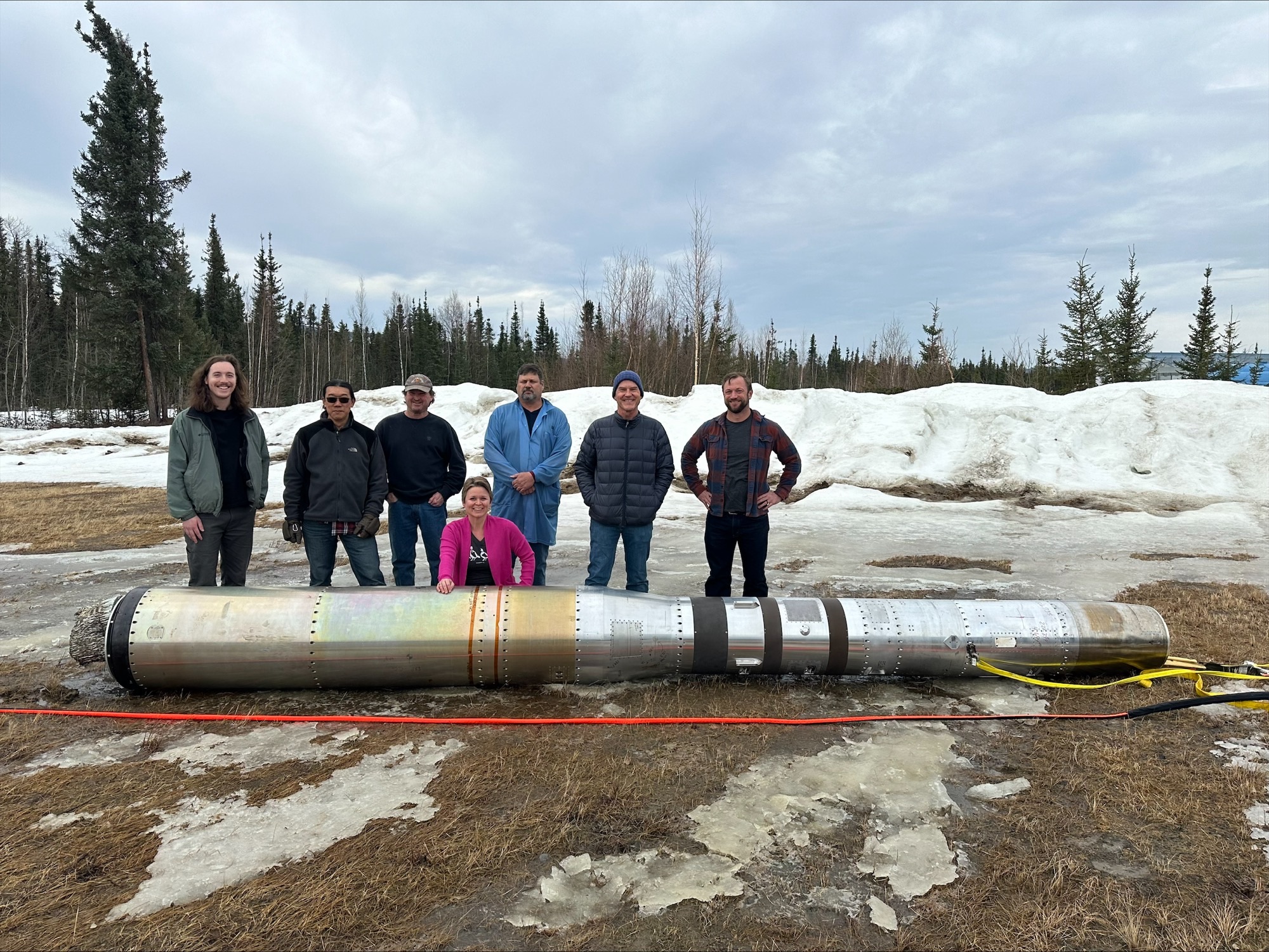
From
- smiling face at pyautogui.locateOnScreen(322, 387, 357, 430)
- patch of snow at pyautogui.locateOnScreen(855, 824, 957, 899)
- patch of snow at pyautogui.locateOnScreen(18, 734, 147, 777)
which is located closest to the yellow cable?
patch of snow at pyautogui.locateOnScreen(855, 824, 957, 899)

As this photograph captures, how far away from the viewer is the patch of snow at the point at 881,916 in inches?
90.1

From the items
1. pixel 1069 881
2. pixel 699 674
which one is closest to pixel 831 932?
pixel 1069 881

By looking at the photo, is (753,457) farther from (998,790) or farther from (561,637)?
(998,790)

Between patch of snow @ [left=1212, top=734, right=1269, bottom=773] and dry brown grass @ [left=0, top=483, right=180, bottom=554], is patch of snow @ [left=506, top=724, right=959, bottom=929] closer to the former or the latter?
patch of snow @ [left=1212, top=734, right=1269, bottom=773]

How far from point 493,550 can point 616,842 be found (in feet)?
7.46

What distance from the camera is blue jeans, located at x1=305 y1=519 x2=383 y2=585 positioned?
504 cm

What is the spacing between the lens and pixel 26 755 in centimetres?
338

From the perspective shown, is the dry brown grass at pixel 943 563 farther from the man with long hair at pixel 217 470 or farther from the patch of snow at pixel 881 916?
the man with long hair at pixel 217 470

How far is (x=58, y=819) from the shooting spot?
111 inches

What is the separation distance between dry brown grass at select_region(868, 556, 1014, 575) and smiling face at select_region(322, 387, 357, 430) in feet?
20.4

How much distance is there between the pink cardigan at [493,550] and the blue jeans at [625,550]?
86 centimetres

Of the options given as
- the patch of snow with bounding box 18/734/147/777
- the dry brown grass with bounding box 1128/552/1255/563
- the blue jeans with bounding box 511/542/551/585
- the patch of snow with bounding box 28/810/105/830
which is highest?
the blue jeans with bounding box 511/542/551/585

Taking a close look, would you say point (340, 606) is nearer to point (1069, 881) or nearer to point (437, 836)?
point (437, 836)

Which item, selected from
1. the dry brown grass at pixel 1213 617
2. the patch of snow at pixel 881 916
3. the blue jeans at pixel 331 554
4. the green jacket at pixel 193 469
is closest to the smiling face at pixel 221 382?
the green jacket at pixel 193 469
